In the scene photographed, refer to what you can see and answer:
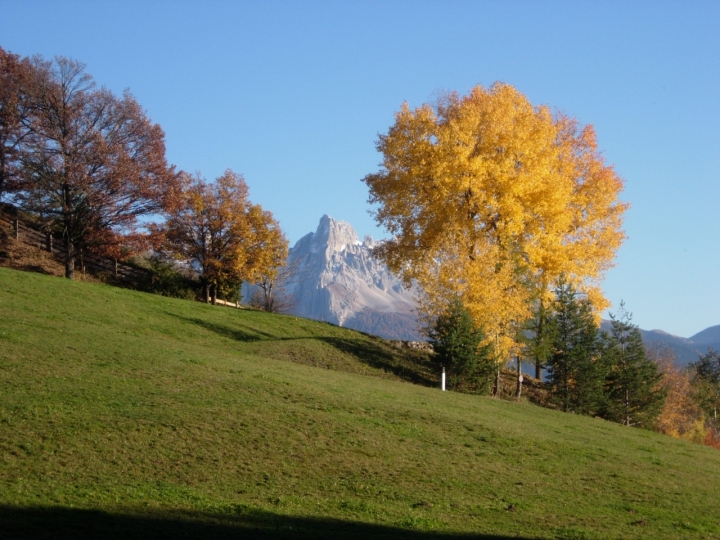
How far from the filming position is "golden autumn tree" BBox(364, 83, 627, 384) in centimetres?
3153

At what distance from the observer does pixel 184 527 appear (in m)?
9.82

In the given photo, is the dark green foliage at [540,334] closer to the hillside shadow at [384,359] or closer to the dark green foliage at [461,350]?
the dark green foliage at [461,350]

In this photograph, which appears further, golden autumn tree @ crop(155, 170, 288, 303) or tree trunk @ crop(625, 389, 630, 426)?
golden autumn tree @ crop(155, 170, 288, 303)

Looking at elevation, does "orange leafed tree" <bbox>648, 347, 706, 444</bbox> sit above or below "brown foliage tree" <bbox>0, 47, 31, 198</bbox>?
below

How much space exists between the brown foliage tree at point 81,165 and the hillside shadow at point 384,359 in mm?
14944

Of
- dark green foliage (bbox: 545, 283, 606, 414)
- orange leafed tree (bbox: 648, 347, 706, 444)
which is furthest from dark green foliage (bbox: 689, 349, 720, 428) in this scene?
dark green foliage (bbox: 545, 283, 606, 414)

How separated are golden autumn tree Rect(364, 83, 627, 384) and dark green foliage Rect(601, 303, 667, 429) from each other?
17.2ft

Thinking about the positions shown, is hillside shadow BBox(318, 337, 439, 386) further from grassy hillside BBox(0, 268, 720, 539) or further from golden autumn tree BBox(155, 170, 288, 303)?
golden autumn tree BBox(155, 170, 288, 303)

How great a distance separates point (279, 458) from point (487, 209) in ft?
72.8

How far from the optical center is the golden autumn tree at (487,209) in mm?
31531

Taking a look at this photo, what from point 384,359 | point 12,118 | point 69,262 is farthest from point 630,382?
point 12,118

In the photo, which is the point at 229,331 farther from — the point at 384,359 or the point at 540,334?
the point at 540,334

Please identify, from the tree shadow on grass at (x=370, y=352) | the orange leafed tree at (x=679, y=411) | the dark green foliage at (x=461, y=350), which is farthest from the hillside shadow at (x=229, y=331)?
the orange leafed tree at (x=679, y=411)

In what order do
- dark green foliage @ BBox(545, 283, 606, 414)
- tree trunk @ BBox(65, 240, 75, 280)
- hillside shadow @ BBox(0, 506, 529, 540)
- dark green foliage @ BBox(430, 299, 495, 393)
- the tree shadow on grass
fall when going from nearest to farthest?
hillside shadow @ BBox(0, 506, 529, 540) < dark green foliage @ BBox(430, 299, 495, 393) < the tree shadow on grass < dark green foliage @ BBox(545, 283, 606, 414) < tree trunk @ BBox(65, 240, 75, 280)
